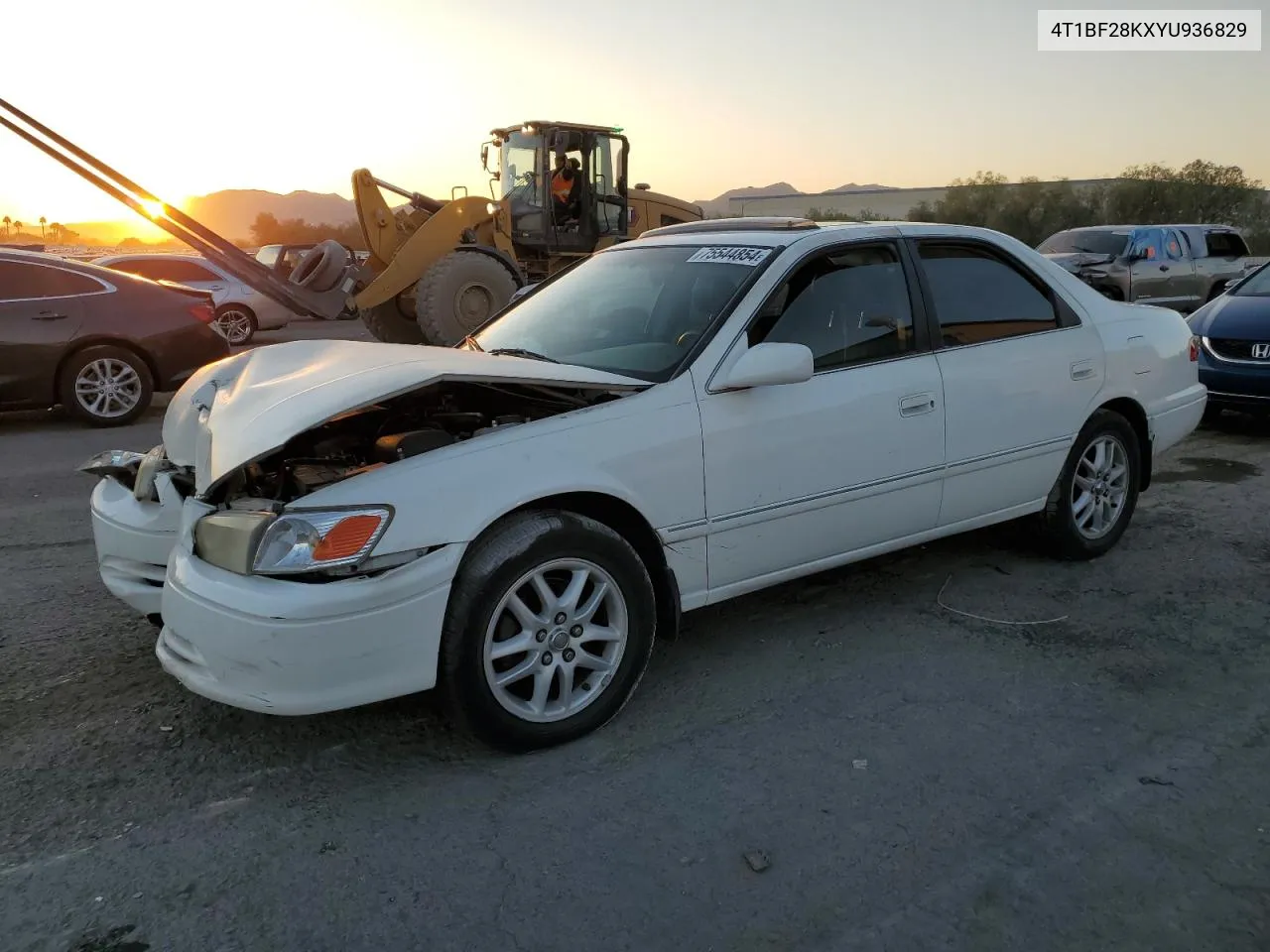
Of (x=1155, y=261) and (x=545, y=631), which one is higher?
(x=1155, y=261)

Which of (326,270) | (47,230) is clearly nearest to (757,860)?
(326,270)

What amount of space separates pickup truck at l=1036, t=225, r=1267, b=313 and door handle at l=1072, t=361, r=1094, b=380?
10.7 metres

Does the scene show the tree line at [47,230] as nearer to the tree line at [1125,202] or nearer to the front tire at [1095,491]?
the tree line at [1125,202]

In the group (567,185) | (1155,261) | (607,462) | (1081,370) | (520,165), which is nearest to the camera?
(607,462)

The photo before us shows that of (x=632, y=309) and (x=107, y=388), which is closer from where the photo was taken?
(x=632, y=309)

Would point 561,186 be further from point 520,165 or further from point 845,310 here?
point 845,310

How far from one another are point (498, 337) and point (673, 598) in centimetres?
154

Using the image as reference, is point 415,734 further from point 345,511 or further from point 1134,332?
point 1134,332

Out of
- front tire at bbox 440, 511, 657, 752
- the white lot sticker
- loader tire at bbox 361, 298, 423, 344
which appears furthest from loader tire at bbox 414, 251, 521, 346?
front tire at bbox 440, 511, 657, 752

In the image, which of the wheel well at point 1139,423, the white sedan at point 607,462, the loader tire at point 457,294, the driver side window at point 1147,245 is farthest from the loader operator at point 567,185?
the wheel well at point 1139,423

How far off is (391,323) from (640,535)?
10.4 metres

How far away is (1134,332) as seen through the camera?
16.1 feet

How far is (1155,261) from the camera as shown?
14.8 m

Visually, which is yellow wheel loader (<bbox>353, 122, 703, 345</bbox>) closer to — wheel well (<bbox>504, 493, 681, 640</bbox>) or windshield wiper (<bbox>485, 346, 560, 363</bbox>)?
windshield wiper (<bbox>485, 346, 560, 363</bbox>)
